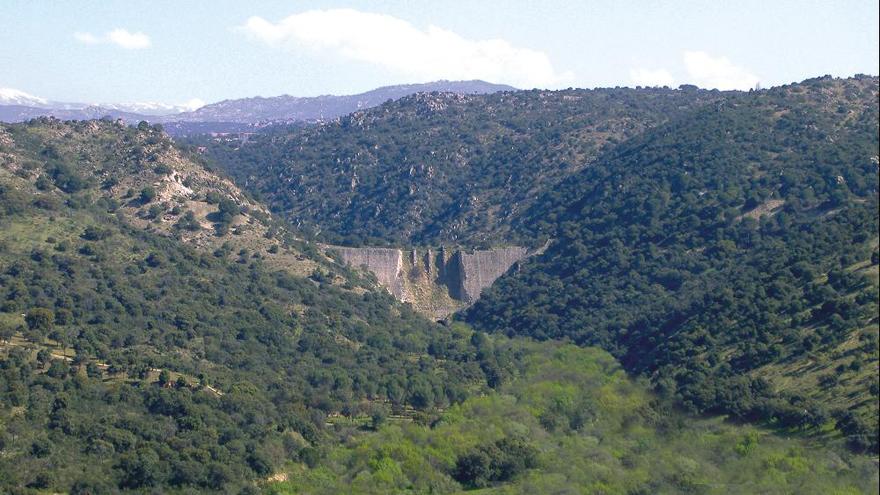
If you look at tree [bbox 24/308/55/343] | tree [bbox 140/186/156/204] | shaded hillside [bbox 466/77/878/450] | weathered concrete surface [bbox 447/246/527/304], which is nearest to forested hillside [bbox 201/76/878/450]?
shaded hillside [bbox 466/77/878/450]

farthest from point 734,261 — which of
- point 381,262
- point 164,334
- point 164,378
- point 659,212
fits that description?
point 164,378

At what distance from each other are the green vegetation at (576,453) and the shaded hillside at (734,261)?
102 inches

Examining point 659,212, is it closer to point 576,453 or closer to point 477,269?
point 477,269

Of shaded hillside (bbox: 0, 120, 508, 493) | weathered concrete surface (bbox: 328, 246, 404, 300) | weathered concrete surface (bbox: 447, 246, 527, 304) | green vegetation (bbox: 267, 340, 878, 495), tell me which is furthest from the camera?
weathered concrete surface (bbox: 447, 246, 527, 304)

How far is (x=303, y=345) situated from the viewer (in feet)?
253

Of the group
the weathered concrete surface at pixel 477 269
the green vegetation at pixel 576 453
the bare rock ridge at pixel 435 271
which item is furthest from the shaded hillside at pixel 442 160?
the green vegetation at pixel 576 453

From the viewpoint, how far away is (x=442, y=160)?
135125mm

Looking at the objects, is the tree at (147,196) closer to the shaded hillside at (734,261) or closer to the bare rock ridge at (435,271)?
the bare rock ridge at (435,271)

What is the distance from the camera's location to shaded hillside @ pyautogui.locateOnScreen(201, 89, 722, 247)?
12062 centimetres

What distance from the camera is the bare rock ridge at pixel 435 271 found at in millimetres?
100562

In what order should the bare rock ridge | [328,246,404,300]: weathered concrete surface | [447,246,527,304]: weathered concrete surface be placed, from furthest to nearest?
[447,246,527,304]: weathered concrete surface
the bare rock ridge
[328,246,404,300]: weathered concrete surface

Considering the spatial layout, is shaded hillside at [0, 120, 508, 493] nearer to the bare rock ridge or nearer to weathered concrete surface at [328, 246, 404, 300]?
weathered concrete surface at [328, 246, 404, 300]

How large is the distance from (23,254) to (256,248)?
67.7 ft

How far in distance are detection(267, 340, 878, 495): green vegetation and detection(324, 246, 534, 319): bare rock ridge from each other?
31906 mm
